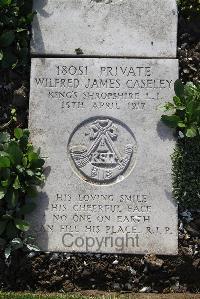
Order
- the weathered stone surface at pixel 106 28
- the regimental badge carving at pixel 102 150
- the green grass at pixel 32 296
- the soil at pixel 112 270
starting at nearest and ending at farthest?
the green grass at pixel 32 296 < the soil at pixel 112 270 < the regimental badge carving at pixel 102 150 < the weathered stone surface at pixel 106 28

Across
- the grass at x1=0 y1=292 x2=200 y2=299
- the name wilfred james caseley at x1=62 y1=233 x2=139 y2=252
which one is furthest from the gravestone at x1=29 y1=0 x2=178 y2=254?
the grass at x1=0 y1=292 x2=200 y2=299

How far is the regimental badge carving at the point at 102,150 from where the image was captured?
4.99 metres

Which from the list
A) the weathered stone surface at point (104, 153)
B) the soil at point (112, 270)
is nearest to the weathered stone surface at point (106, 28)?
the weathered stone surface at point (104, 153)

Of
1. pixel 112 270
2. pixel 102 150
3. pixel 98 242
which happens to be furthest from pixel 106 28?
pixel 112 270

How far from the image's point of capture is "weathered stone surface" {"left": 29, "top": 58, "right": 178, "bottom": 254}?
489 centimetres

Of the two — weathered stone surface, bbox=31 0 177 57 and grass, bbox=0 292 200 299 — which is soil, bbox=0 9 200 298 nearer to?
grass, bbox=0 292 200 299

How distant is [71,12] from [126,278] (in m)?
2.33

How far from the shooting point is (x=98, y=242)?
4.88m

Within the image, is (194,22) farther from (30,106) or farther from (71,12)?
(30,106)

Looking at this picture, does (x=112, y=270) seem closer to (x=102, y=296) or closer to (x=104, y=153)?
(x=102, y=296)

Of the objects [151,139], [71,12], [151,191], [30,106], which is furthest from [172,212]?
[71,12]

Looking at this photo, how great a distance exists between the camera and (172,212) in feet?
16.1

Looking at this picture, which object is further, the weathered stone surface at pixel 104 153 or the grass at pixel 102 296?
the weathered stone surface at pixel 104 153

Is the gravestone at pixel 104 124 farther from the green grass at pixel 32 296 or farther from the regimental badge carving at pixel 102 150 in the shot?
the green grass at pixel 32 296
